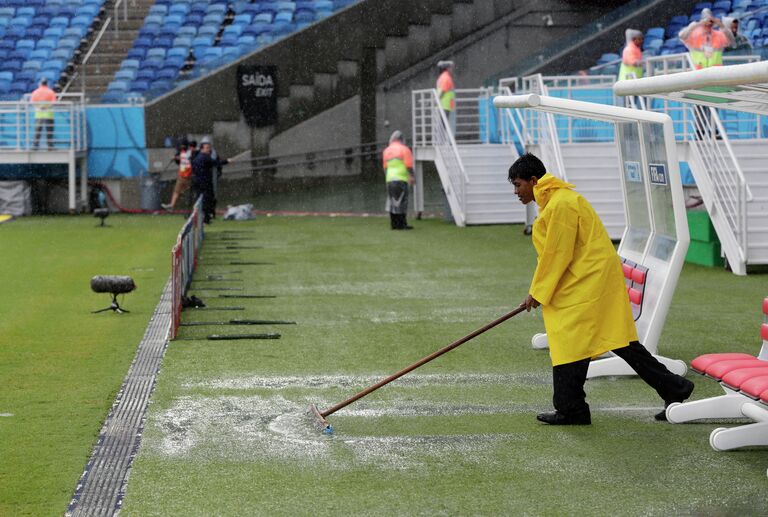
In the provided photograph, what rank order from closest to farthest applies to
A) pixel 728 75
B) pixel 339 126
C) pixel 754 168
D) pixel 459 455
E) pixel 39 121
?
pixel 728 75 < pixel 459 455 < pixel 754 168 < pixel 39 121 < pixel 339 126

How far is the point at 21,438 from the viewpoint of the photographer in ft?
25.0

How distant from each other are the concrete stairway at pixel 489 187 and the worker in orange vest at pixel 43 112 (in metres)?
10.1

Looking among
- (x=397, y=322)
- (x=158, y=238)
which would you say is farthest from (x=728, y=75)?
(x=158, y=238)

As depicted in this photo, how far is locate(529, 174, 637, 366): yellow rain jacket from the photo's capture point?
7.67m

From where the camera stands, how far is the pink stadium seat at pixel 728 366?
289 inches

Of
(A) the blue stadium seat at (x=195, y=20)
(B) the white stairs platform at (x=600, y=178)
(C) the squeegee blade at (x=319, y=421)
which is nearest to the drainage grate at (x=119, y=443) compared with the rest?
(C) the squeegee blade at (x=319, y=421)

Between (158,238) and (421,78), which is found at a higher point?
(421,78)

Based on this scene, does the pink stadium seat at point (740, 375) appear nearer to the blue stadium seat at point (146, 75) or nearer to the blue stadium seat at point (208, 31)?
the blue stadium seat at point (146, 75)

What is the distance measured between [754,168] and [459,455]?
1211cm

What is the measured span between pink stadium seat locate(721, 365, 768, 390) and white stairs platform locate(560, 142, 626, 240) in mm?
13886

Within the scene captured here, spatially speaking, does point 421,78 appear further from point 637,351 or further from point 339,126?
point 637,351

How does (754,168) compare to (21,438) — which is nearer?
(21,438)

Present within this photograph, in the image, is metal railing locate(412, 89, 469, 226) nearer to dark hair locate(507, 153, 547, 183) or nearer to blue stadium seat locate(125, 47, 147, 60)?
blue stadium seat locate(125, 47, 147, 60)

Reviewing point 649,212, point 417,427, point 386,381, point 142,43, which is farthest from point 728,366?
point 142,43
